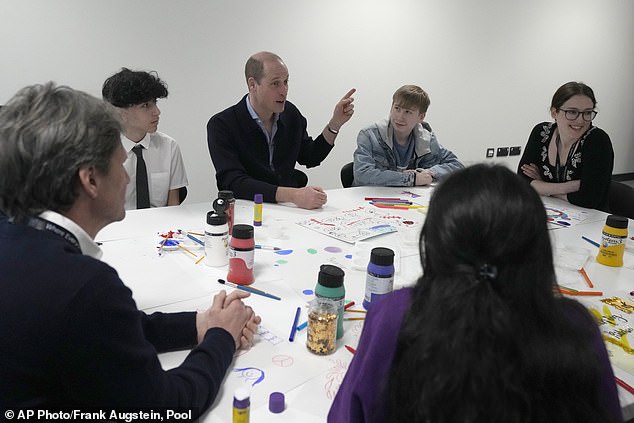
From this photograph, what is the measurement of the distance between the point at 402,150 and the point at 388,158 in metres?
0.11

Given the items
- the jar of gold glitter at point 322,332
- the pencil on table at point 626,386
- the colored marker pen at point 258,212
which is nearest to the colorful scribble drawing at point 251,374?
the jar of gold glitter at point 322,332

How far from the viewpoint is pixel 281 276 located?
1.54 metres

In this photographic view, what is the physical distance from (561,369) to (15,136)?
38.3 inches

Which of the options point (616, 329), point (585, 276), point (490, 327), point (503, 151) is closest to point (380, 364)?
point (490, 327)

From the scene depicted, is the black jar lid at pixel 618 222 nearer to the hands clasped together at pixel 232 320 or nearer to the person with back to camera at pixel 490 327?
the person with back to camera at pixel 490 327

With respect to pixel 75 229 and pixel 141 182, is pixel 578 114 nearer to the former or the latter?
pixel 141 182

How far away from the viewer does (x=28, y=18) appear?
2.88 meters

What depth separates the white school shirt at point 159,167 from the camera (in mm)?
2405

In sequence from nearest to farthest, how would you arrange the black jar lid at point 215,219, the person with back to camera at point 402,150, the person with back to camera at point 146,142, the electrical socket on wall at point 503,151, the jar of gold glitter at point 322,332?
the jar of gold glitter at point 322,332, the black jar lid at point 215,219, the person with back to camera at point 146,142, the person with back to camera at point 402,150, the electrical socket on wall at point 503,151

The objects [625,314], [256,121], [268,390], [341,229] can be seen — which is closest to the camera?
[268,390]

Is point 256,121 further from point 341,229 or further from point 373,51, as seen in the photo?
point 373,51

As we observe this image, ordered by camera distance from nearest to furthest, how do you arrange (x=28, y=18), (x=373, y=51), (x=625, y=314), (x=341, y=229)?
1. (x=625, y=314)
2. (x=341, y=229)
3. (x=28, y=18)
4. (x=373, y=51)

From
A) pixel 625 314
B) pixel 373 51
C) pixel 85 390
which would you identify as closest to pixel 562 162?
pixel 625 314

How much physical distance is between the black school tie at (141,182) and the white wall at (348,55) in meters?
1.11
